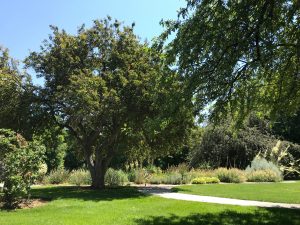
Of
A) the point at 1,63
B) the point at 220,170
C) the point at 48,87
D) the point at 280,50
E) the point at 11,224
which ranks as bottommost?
the point at 11,224

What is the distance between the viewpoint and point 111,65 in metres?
20.5

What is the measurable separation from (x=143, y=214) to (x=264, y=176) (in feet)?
48.7

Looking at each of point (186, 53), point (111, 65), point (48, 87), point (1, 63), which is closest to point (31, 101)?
point (48, 87)

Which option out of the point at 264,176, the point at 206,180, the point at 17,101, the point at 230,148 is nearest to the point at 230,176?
the point at 206,180

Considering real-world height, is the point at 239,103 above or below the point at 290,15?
below

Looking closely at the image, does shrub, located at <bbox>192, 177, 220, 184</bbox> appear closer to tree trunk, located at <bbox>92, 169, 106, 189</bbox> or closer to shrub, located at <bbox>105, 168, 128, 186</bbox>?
shrub, located at <bbox>105, 168, 128, 186</bbox>

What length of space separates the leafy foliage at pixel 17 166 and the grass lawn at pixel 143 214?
852mm

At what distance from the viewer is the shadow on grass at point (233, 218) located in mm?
11047

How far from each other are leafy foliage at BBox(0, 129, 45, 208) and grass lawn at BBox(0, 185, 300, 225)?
2.79ft

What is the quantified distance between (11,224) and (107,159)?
1149 centimetres

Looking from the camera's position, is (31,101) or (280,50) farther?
(31,101)

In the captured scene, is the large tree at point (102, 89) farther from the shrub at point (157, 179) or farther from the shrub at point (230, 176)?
the shrub at point (230, 176)

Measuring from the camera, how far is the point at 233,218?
11.7 m

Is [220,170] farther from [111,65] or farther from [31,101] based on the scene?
[31,101]
